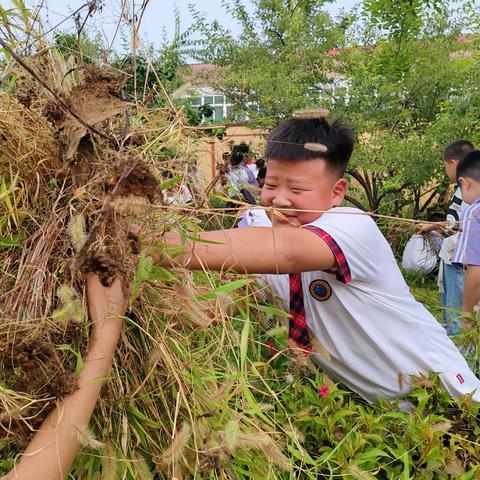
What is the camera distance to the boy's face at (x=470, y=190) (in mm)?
4344

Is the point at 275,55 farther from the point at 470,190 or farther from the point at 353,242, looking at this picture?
the point at 353,242

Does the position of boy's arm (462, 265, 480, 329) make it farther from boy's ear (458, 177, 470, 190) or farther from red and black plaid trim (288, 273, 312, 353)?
red and black plaid trim (288, 273, 312, 353)

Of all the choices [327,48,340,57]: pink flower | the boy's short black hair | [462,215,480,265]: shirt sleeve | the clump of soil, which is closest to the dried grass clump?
the clump of soil

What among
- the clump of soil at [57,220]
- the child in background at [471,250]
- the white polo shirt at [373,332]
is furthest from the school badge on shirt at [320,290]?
the child in background at [471,250]

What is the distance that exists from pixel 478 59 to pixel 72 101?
6.85m

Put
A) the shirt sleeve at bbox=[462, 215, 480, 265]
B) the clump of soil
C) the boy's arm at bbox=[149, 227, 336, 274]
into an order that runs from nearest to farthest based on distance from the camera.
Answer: the clump of soil, the boy's arm at bbox=[149, 227, 336, 274], the shirt sleeve at bbox=[462, 215, 480, 265]

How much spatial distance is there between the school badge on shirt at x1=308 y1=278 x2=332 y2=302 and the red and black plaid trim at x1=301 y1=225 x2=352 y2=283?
0.09m

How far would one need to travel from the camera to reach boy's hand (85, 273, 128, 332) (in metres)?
1.19

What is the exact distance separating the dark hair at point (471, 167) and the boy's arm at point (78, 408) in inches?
148

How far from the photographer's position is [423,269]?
6.42 meters

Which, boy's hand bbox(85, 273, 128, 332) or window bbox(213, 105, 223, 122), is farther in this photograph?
window bbox(213, 105, 223, 122)

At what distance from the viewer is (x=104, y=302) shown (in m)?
1.20

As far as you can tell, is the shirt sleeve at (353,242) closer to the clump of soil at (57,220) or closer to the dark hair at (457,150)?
the clump of soil at (57,220)

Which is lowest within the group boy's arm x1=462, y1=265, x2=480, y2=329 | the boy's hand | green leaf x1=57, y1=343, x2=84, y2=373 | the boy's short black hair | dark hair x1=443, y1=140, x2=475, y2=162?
boy's arm x1=462, y1=265, x2=480, y2=329
